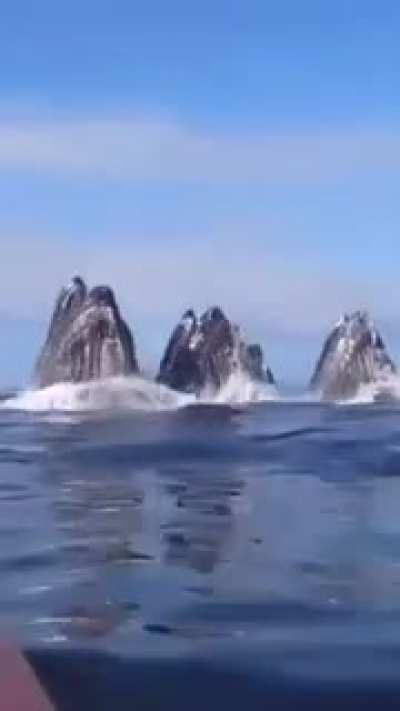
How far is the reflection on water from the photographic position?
9.10 meters

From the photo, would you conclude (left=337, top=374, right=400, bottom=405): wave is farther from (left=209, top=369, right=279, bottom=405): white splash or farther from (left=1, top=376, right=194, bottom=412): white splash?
(left=1, top=376, right=194, bottom=412): white splash

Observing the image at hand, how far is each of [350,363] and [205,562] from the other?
3160 cm

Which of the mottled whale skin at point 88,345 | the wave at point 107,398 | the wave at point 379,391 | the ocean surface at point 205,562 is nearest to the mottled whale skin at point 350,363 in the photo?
the wave at point 379,391

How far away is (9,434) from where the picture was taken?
1042 inches

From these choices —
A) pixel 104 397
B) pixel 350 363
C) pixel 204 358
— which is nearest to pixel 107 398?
pixel 104 397

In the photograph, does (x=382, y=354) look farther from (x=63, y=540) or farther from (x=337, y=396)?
(x=63, y=540)

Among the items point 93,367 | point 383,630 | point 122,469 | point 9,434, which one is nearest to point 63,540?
point 383,630

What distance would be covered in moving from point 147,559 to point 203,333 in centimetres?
3026

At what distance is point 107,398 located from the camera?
120 feet

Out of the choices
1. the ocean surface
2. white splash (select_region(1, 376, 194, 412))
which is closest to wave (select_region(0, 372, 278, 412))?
white splash (select_region(1, 376, 194, 412))

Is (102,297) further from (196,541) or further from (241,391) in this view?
(196,541)

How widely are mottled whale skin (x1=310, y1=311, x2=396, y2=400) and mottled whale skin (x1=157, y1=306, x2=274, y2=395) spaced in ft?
7.36

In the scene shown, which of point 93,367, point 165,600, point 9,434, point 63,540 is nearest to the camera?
point 165,600

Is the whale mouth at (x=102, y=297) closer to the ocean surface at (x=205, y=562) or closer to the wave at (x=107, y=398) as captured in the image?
the wave at (x=107, y=398)
